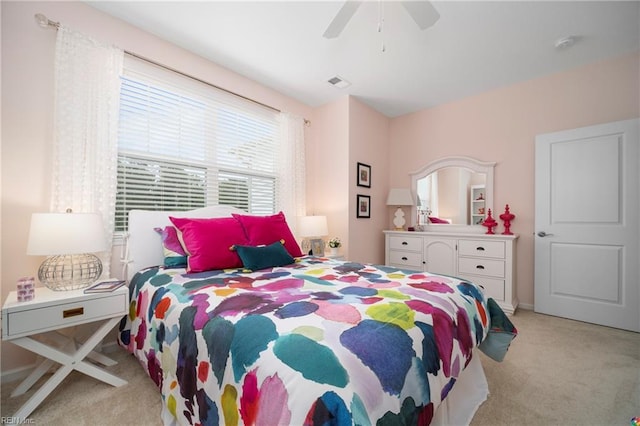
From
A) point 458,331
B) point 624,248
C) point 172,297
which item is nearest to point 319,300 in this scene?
point 458,331

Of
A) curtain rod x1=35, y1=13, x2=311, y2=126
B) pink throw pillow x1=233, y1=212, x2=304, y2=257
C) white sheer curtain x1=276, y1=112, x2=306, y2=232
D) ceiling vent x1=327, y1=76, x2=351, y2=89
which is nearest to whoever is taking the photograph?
curtain rod x1=35, y1=13, x2=311, y2=126

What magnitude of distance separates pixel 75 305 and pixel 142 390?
0.64m

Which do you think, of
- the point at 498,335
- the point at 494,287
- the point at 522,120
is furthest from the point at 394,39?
the point at 494,287

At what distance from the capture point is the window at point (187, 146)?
2.28 meters

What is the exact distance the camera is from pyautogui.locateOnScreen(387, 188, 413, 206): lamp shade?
12.9ft

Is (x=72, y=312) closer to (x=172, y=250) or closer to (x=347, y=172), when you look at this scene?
(x=172, y=250)

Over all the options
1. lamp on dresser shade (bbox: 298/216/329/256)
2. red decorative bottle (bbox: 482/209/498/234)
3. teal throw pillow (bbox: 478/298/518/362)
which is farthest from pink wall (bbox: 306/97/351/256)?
teal throw pillow (bbox: 478/298/518/362)

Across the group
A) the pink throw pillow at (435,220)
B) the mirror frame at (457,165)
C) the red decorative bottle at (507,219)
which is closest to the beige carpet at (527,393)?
the red decorative bottle at (507,219)

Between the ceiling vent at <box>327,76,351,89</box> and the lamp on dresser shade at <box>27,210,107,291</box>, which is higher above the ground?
the ceiling vent at <box>327,76,351,89</box>

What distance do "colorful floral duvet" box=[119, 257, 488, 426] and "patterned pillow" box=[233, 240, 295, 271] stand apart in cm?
29

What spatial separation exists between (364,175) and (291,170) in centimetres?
104

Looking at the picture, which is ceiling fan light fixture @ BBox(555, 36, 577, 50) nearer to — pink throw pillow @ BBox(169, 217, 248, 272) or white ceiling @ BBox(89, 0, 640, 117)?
white ceiling @ BBox(89, 0, 640, 117)

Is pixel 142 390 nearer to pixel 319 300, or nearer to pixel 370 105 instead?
pixel 319 300

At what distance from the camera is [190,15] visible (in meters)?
2.15
